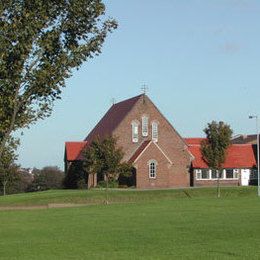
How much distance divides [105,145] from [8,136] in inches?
1962

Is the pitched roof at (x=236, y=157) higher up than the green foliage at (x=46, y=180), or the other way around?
the pitched roof at (x=236, y=157)

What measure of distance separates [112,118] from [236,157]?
16.5 metres

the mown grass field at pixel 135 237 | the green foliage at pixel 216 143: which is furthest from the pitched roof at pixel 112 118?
the mown grass field at pixel 135 237

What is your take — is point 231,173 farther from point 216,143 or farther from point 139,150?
point 216,143

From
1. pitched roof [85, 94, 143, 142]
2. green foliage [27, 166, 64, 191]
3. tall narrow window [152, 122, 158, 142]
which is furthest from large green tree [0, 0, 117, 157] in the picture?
green foliage [27, 166, 64, 191]

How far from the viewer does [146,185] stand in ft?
238

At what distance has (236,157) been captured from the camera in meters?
79.0

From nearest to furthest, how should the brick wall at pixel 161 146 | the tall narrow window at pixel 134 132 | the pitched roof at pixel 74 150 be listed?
the brick wall at pixel 161 146 → the tall narrow window at pixel 134 132 → the pitched roof at pixel 74 150

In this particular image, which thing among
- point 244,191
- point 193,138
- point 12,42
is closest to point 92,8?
point 12,42

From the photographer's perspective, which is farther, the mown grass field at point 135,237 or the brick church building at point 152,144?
the brick church building at point 152,144

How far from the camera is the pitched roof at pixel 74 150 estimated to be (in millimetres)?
80500

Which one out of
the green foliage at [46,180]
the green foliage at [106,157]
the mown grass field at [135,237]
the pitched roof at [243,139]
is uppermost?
the pitched roof at [243,139]

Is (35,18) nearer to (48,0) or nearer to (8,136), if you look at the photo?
(48,0)

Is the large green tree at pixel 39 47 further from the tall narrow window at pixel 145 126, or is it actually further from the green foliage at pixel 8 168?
the tall narrow window at pixel 145 126
